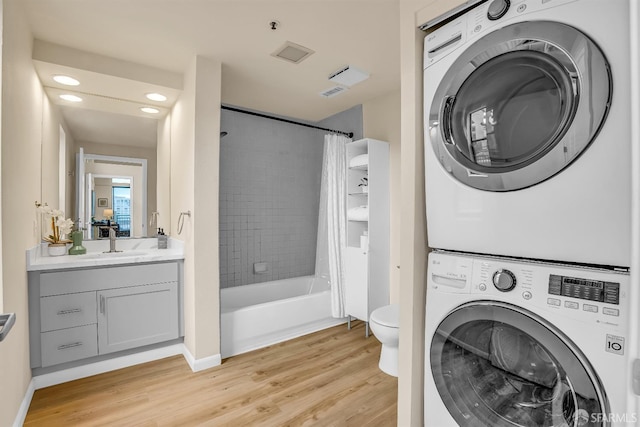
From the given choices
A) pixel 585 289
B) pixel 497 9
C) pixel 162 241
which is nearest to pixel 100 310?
pixel 162 241

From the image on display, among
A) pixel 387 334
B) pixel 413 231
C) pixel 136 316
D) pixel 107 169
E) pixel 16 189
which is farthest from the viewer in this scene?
pixel 107 169

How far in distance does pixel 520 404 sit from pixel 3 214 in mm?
2397

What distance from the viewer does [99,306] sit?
239cm

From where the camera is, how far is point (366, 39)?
225 cm

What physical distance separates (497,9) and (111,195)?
3286mm

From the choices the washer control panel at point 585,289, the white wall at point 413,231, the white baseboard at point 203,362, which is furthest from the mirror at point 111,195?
the washer control panel at point 585,289

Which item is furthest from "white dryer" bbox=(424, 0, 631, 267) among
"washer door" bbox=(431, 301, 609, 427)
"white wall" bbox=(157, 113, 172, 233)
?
"white wall" bbox=(157, 113, 172, 233)

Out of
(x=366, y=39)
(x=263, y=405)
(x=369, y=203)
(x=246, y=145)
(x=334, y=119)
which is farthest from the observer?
(x=334, y=119)

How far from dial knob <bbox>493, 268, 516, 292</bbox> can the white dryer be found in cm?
7

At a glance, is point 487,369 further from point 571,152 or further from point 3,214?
point 3,214

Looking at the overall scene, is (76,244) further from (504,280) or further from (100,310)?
(504,280)

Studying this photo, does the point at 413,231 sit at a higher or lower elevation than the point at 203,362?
higher

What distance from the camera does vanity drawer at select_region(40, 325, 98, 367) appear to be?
7.24 feet

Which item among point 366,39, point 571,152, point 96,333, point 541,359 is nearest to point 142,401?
point 96,333
